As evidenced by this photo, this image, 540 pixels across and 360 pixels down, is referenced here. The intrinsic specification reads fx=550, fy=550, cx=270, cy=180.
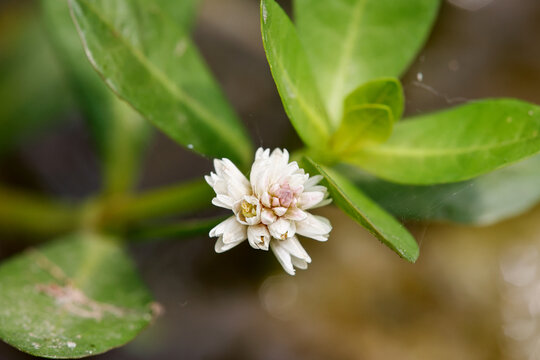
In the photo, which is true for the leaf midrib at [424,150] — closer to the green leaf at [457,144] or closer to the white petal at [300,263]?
the green leaf at [457,144]

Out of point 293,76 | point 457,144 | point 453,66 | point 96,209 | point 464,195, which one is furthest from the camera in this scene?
point 453,66

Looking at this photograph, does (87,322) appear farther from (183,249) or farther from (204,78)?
(183,249)

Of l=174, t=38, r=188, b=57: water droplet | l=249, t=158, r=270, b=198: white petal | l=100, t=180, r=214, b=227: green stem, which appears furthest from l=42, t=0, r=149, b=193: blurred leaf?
l=249, t=158, r=270, b=198: white petal

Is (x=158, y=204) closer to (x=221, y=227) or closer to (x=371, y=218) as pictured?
(x=221, y=227)

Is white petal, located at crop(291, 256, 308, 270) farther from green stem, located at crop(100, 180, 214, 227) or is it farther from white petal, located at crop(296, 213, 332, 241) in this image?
green stem, located at crop(100, 180, 214, 227)

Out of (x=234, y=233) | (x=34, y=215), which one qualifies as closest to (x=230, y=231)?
(x=234, y=233)

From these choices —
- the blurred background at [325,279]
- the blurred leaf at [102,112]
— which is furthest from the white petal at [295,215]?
the blurred background at [325,279]

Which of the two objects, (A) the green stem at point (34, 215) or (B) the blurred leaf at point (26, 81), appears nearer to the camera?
(A) the green stem at point (34, 215)
